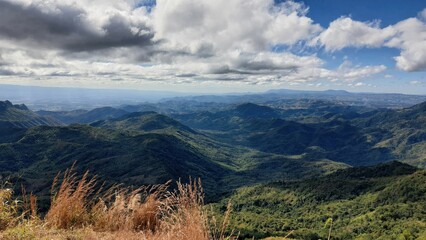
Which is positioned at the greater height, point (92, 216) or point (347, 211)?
point (92, 216)

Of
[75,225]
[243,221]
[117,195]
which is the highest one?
[117,195]

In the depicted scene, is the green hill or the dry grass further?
the green hill

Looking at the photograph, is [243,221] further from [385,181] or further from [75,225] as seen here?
[75,225]

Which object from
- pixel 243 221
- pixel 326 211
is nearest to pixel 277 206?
pixel 326 211

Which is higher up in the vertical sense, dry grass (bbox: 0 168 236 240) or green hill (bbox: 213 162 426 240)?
dry grass (bbox: 0 168 236 240)

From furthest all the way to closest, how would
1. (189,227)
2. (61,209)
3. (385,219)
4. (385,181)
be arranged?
(385,181) → (385,219) → (61,209) → (189,227)

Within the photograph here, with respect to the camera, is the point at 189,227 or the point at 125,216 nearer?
the point at 189,227

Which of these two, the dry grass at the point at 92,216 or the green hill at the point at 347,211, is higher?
the dry grass at the point at 92,216

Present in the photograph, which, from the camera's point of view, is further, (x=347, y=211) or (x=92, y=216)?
(x=347, y=211)

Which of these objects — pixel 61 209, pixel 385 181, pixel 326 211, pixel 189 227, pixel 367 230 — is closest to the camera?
pixel 189 227

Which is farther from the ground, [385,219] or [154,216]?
[154,216]

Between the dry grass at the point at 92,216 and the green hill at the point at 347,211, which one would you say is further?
the green hill at the point at 347,211
